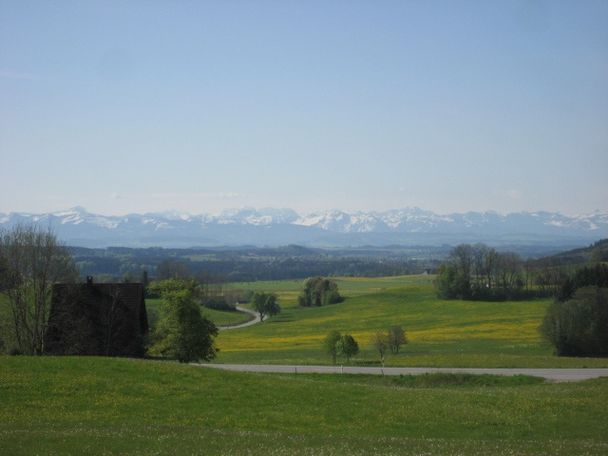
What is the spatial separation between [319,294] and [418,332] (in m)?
63.1

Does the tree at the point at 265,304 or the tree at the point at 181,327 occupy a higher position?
the tree at the point at 181,327

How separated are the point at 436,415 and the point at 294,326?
7952 cm

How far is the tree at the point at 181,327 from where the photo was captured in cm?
4238

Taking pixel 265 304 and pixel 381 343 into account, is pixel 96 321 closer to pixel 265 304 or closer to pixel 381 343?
pixel 381 343

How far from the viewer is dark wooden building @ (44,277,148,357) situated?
46.7 meters

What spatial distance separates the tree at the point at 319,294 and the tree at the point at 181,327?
10100 centimetres

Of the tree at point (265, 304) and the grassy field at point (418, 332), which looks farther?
the tree at point (265, 304)

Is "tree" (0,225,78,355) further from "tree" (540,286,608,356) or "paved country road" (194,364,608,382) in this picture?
"tree" (540,286,608,356)

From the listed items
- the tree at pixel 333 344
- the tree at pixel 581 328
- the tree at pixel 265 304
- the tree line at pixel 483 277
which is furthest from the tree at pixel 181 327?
the tree at pixel 265 304

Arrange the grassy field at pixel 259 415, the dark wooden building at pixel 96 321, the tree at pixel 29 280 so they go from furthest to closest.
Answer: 1. the dark wooden building at pixel 96 321
2. the tree at pixel 29 280
3. the grassy field at pixel 259 415

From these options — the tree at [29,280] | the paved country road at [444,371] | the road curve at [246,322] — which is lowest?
the road curve at [246,322]

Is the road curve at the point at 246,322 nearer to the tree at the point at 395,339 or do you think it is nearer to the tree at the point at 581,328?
the tree at the point at 395,339

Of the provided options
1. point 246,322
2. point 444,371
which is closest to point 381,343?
Result: point 444,371

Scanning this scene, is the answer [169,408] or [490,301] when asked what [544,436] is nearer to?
[169,408]
